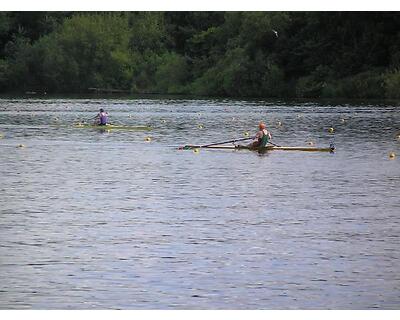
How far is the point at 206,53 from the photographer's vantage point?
7362 cm

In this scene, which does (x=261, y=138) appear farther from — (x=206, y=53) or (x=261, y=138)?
(x=206, y=53)

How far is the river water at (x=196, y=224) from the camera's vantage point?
41.5ft

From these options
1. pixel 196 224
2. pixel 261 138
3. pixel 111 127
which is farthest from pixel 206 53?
pixel 196 224

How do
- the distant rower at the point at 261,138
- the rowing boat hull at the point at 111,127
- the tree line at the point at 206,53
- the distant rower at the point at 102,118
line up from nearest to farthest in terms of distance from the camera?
the distant rower at the point at 261,138 < the distant rower at the point at 102,118 < the rowing boat hull at the point at 111,127 < the tree line at the point at 206,53

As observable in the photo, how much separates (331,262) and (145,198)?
7.03 metres

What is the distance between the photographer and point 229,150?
97.9ft

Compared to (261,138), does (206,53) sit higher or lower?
higher

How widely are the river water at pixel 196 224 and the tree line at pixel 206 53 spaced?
2485 centimetres

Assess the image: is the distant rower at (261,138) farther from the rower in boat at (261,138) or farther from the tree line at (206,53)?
the tree line at (206,53)

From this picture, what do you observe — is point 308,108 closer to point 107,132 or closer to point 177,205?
point 107,132

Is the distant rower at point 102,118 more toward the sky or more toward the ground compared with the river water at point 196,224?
more toward the sky

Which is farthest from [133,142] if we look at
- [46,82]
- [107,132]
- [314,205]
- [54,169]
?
[46,82]

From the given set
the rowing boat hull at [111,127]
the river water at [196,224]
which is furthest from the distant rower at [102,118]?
the river water at [196,224]

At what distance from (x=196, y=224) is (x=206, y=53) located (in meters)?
56.9
